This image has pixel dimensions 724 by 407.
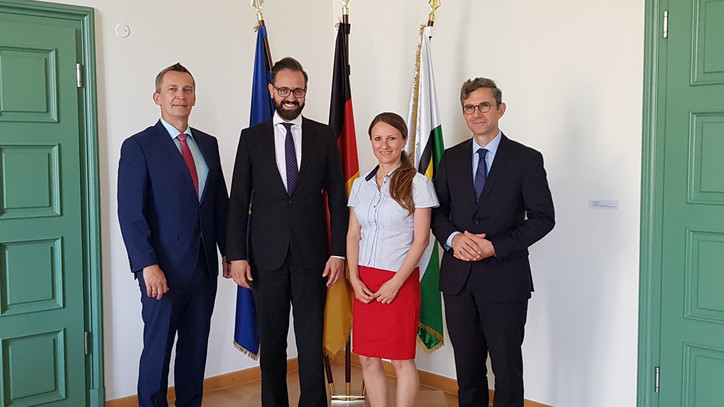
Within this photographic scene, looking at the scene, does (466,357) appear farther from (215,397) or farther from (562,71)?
(215,397)

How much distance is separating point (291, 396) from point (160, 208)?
1621mm

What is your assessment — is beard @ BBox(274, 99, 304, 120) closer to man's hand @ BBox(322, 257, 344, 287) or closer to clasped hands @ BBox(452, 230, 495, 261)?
man's hand @ BBox(322, 257, 344, 287)

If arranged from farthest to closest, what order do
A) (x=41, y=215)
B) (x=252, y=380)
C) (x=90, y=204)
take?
1. (x=252, y=380)
2. (x=90, y=204)
3. (x=41, y=215)

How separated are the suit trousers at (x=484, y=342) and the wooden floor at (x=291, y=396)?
39.5 inches

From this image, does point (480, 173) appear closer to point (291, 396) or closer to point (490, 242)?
point (490, 242)

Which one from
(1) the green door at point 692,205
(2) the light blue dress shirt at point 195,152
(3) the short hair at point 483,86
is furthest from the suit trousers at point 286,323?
(1) the green door at point 692,205

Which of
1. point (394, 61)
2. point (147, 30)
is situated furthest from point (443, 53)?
point (147, 30)

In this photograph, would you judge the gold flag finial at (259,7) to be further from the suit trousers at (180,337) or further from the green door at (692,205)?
the green door at (692,205)

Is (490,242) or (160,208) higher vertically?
(160,208)

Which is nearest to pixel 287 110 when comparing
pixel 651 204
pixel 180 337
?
pixel 180 337

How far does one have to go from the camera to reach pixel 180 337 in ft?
9.50

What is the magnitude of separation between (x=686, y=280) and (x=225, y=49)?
2811 millimetres

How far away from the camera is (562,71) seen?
3.29 meters

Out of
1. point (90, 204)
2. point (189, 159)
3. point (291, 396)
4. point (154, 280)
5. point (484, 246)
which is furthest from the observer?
point (291, 396)
